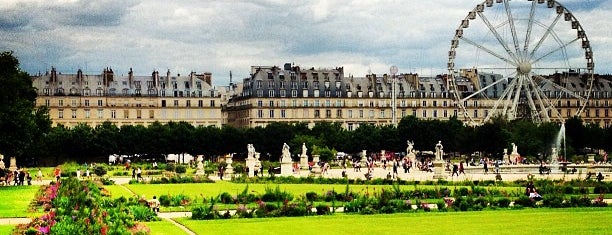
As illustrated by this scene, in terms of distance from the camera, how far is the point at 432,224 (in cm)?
2683

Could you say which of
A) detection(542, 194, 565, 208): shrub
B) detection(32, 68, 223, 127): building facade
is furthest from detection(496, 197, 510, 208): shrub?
detection(32, 68, 223, 127): building facade

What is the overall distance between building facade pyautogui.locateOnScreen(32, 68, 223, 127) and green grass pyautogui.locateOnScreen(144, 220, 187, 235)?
285 feet

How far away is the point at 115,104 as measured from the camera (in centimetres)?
11488

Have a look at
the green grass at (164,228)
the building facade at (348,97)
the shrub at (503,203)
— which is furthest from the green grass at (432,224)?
the building facade at (348,97)

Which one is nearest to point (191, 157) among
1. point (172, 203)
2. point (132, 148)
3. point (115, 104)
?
point (132, 148)

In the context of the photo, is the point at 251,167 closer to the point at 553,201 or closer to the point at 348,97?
the point at 553,201

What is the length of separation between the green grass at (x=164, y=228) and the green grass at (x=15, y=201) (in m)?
5.29

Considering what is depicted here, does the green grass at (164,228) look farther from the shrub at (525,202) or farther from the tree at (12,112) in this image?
the tree at (12,112)

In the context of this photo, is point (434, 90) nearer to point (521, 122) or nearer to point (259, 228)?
point (521, 122)

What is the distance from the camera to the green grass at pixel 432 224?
984 inches

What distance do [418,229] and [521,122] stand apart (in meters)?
66.5

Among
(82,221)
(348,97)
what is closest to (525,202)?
(82,221)

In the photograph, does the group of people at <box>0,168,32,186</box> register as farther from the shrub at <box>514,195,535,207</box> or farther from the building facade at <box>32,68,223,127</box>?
the building facade at <box>32,68,223,127</box>

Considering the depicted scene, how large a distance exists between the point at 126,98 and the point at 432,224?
91420mm
